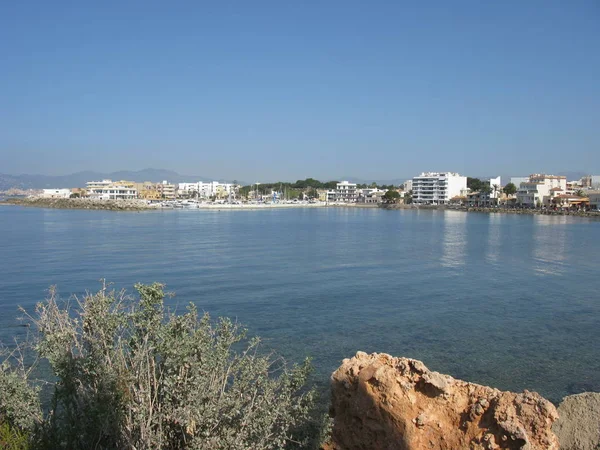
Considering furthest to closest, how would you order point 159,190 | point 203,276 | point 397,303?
point 159,190, point 203,276, point 397,303

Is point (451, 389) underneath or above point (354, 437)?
above

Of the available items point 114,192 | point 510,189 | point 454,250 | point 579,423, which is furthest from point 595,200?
point 114,192

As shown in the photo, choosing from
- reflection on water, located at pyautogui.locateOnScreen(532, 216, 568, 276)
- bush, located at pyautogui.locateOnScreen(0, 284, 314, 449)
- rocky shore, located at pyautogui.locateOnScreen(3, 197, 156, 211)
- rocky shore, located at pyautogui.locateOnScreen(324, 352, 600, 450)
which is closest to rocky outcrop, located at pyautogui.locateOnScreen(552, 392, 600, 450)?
rocky shore, located at pyautogui.locateOnScreen(324, 352, 600, 450)

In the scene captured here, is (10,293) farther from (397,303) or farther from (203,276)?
(397,303)

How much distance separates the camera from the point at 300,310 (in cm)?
1839

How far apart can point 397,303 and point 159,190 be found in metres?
165

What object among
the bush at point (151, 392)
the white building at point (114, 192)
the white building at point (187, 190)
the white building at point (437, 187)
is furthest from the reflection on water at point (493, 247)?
the white building at point (187, 190)

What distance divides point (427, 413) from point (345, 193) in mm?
167437

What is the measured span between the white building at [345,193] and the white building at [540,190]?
194 feet

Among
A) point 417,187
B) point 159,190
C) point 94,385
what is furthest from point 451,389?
point 159,190

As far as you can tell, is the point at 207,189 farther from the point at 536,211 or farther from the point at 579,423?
the point at 579,423

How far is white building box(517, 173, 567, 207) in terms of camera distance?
382ft

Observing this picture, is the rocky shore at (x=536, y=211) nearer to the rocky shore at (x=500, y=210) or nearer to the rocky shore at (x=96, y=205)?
the rocky shore at (x=500, y=210)

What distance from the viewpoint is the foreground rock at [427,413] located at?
6.14 meters
